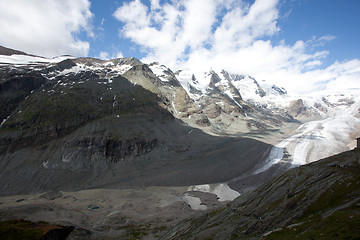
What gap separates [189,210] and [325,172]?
138 ft

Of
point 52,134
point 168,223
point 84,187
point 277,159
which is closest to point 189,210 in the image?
point 168,223

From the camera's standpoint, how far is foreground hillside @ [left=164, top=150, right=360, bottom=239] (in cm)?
1523

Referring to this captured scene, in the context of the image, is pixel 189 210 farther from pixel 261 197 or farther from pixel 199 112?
pixel 199 112

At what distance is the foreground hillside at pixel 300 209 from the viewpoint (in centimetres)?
1523

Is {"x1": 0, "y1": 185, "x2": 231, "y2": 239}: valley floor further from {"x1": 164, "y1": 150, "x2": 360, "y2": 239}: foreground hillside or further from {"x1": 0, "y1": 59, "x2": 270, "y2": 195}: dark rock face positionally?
{"x1": 164, "y1": 150, "x2": 360, "y2": 239}: foreground hillside

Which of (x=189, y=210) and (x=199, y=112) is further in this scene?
(x=199, y=112)

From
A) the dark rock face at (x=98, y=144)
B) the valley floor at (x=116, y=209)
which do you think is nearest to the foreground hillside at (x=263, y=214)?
the valley floor at (x=116, y=209)

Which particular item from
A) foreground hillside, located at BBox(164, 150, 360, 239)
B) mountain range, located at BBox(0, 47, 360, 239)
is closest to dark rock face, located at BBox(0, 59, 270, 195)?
mountain range, located at BBox(0, 47, 360, 239)

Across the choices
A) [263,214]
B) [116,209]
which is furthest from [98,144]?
[263,214]

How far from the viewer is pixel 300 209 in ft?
67.1

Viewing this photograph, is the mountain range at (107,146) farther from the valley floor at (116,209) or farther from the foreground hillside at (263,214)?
the foreground hillside at (263,214)

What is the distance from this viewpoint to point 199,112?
600 feet

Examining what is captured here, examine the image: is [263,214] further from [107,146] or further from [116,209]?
[107,146]

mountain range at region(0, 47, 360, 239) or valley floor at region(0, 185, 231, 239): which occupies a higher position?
mountain range at region(0, 47, 360, 239)
